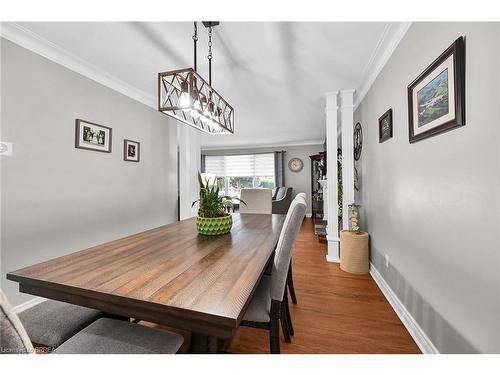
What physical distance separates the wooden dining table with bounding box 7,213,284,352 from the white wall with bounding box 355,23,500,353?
3.22 feet

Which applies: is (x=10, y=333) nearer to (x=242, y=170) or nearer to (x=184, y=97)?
(x=184, y=97)

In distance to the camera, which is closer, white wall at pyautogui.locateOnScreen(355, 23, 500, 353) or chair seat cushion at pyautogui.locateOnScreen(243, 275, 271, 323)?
white wall at pyautogui.locateOnScreen(355, 23, 500, 353)

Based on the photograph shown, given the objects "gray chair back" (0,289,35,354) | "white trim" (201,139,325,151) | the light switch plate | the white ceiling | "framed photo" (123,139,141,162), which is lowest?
"gray chair back" (0,289,35,354)

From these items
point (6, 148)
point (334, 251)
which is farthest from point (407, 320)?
point (6, 148)

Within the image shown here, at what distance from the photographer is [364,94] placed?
2.84 metres

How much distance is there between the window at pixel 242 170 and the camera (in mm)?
7574

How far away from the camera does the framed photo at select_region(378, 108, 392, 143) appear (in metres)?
2.02

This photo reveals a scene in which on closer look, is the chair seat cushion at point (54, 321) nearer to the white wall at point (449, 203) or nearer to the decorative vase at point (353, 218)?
the white wall at point (449, 203)

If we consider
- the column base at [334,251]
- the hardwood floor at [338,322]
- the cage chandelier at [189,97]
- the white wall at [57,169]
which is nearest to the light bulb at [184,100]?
the cage chandelier at [189,97]

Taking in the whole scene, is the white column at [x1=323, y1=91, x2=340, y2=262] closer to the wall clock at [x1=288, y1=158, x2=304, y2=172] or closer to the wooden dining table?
the wooden dining table

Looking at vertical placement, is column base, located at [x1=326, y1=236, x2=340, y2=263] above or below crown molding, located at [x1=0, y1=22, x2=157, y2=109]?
below

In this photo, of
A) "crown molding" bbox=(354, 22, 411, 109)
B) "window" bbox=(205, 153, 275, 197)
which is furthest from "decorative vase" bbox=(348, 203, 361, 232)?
"window" bbox=(205, 153, 275, 197)
